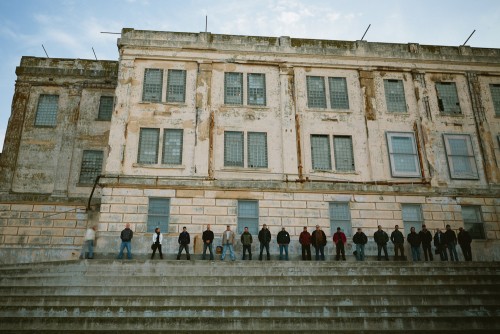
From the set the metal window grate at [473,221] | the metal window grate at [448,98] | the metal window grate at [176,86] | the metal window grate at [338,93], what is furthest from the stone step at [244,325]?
the metal window grate at [448,98]

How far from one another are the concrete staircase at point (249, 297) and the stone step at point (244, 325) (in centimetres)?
3

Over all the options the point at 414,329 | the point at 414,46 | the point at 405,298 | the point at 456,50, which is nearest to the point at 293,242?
the point at 405,298

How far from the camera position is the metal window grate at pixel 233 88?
852 inches

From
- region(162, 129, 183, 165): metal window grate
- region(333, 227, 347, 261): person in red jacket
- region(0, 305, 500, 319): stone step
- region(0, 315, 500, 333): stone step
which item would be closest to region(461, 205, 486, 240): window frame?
region(333, 227, 347, 261): person in red jacket

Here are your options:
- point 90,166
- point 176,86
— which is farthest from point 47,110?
point 176,86

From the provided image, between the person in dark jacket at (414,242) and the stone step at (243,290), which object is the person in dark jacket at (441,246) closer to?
the person in dark jacket at (414,242)

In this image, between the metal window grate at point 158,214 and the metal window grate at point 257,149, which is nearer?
the metal window grate at point 158,214

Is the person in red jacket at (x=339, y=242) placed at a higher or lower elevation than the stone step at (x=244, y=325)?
higher

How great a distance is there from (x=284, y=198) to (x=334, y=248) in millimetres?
3194

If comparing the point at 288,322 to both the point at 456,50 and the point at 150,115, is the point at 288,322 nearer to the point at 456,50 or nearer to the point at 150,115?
the point at 150,115

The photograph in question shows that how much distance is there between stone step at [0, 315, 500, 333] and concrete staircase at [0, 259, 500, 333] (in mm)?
25

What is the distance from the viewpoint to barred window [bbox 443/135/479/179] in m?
21.2

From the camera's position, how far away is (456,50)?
2338 cm

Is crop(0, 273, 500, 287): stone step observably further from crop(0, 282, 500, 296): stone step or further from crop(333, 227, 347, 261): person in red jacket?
crop(333, 227, 347, 261): person in red jacket
